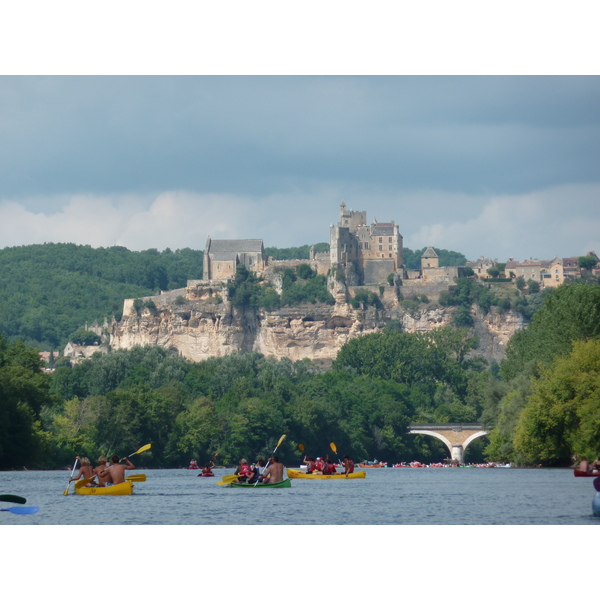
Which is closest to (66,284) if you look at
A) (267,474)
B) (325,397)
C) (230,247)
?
(230,247)

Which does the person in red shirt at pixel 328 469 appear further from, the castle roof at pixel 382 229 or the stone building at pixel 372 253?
the castle roof at pixel 382 229

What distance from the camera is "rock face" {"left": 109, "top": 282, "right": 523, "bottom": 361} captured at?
487 feet

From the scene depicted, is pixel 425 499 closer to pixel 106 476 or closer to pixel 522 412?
pixel 106 476

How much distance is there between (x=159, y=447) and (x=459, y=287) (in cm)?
8135

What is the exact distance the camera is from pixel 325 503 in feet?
135

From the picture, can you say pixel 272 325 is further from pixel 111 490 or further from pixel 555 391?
pixel 111 490

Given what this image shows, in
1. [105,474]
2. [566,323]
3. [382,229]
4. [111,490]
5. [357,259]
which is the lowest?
[111,490]

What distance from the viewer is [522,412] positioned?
56.2 m

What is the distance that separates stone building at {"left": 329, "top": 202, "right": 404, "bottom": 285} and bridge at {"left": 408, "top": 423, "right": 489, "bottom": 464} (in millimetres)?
53168

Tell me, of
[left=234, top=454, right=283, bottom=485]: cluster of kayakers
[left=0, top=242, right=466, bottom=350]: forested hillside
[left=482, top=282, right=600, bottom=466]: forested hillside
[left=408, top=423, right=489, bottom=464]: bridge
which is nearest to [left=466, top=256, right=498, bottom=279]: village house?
[left=0, top=242, right=466, bottom=350]: forested hillside

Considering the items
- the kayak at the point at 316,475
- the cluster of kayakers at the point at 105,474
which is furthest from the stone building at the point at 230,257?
the cluster of kayakers at the point at 105,474

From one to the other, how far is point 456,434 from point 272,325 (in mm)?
55700

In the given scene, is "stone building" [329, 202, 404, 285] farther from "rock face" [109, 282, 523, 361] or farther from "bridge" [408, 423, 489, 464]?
"bridge" [408, 423, 489, 464]

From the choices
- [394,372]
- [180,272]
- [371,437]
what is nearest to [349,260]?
[394,372]
